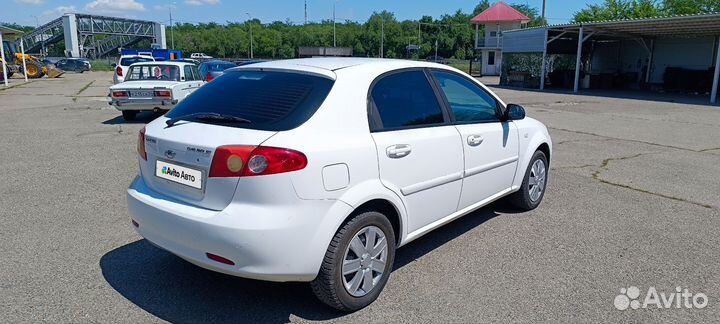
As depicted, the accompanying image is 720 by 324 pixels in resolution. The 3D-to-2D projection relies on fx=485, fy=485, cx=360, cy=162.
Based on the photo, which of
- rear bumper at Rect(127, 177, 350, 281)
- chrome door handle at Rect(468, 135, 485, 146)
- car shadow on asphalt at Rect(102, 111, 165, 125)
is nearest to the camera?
rear bumper at Rect(127, 177, 350, 281)

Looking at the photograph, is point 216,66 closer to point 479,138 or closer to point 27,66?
point 479,138

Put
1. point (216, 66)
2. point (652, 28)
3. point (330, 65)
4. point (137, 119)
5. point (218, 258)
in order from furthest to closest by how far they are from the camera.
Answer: point (652, 28), point (216, 66), point (137, 119), point (330, 65), point (218, 258)

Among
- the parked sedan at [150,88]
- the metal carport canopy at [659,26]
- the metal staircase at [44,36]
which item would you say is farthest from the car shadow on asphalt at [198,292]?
the metal staircase at [44,36]

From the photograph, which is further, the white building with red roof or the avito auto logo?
the white building with red roof

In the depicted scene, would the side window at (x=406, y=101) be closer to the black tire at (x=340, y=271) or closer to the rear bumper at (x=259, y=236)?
the black tire at (x=340, y=271)

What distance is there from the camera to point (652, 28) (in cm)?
2528

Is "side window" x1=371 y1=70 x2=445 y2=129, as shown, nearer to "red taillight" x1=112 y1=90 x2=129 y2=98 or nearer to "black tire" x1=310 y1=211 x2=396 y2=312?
"black tire" x1=310 y1=211 x2=396 y2=312

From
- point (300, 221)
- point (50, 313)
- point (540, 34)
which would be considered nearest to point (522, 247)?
point (300, 221)

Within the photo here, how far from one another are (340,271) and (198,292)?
3.52ft

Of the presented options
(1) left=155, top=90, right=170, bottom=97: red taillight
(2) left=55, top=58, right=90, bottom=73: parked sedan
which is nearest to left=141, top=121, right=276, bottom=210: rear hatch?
(1) left=155, top=90, right=170, bottom=97: red taillight

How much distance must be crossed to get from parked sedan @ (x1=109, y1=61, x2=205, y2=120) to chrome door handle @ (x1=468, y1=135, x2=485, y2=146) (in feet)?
27.2

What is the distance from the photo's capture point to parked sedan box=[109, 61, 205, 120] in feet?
36.4

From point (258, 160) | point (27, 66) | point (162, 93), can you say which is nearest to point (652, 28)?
point (162, 93)

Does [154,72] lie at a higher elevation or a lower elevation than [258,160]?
higher
